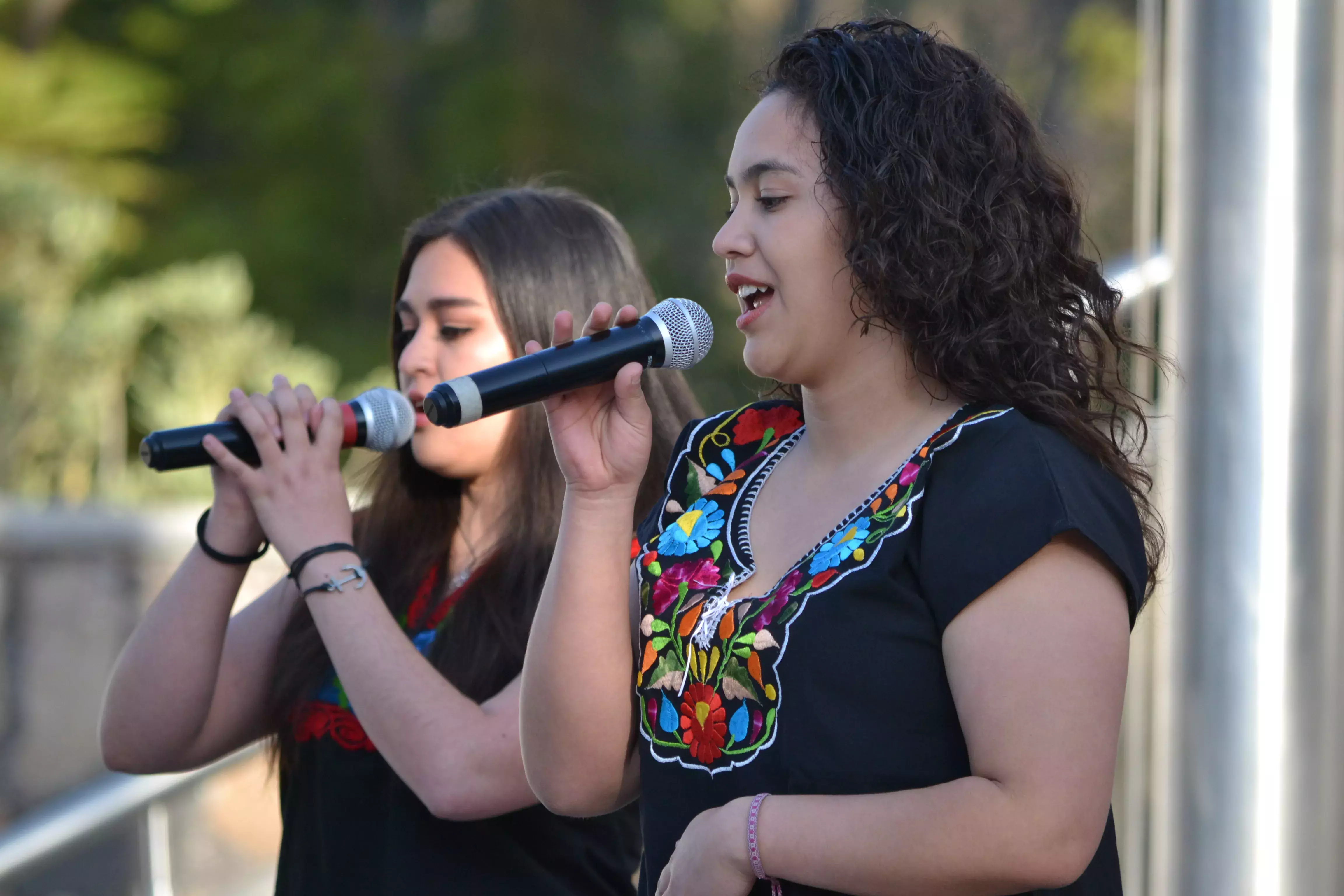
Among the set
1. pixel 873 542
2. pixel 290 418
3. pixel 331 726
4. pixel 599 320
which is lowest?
pixel 331 726

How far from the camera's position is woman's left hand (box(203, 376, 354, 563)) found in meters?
1.76

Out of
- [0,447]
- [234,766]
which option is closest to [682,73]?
[0,447]

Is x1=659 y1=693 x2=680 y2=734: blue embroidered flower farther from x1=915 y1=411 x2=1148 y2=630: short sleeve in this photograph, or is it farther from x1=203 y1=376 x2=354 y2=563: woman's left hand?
x1=203 y1=376 x2=354 y2=563: woman's left hand

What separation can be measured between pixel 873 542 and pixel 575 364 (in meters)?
0.39

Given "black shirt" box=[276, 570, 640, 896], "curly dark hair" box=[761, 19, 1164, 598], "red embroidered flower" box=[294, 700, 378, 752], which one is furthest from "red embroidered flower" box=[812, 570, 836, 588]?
"red embroidered flower" box=[294, 700, 378, 752]

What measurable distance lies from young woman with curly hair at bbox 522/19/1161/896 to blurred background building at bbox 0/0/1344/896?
17cm

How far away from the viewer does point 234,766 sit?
2.69 m

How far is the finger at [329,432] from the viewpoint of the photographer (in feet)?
5.87

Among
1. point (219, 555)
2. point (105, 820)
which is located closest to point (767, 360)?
point (219, 555)

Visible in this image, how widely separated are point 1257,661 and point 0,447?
6275 millimetres

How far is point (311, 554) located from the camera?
175cm

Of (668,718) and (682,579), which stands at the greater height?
(682,579)

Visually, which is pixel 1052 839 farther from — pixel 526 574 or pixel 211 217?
pixel 211 217

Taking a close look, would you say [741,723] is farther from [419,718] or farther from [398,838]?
[398,838]
